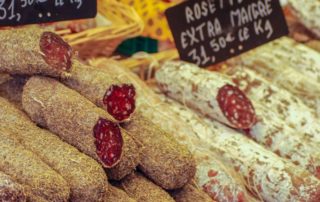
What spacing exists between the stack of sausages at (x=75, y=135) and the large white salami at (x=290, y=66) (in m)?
1.10

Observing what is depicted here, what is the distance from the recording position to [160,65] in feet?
10.2

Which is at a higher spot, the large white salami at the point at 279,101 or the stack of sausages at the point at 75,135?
the stack of sausages at the point at 75,135

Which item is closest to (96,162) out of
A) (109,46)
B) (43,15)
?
(43,15)

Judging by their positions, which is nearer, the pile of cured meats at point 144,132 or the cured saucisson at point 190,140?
the pile of cured meats at point 144,132

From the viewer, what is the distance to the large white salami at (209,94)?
2.71 m

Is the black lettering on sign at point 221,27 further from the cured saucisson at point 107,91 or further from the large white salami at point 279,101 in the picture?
the cured saucisson at point 107,91

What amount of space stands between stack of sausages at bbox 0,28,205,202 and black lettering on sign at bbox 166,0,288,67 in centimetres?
93

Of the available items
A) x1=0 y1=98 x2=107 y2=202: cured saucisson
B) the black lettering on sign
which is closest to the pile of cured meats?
x1=0 y1=98 x2=107 y2=202: cured saucisson

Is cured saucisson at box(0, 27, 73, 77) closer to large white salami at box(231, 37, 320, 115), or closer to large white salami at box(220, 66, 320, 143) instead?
large white salami at box(220, 66, 320, 143)

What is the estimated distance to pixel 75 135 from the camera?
75.0 inches

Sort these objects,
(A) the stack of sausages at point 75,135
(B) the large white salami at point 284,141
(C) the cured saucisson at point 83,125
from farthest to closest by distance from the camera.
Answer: (B) the large white salami at point 284,141 < (C) the cured saucisson at point 83,125 < (A) the stack of sausages at point 75,135

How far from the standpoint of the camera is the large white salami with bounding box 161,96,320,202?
7.67 ft

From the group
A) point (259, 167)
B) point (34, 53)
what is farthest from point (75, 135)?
point (259, 167)

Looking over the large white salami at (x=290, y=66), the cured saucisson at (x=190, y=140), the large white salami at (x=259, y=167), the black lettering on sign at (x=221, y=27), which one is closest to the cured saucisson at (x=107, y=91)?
the cured saucisson at (x=190, y=140)
